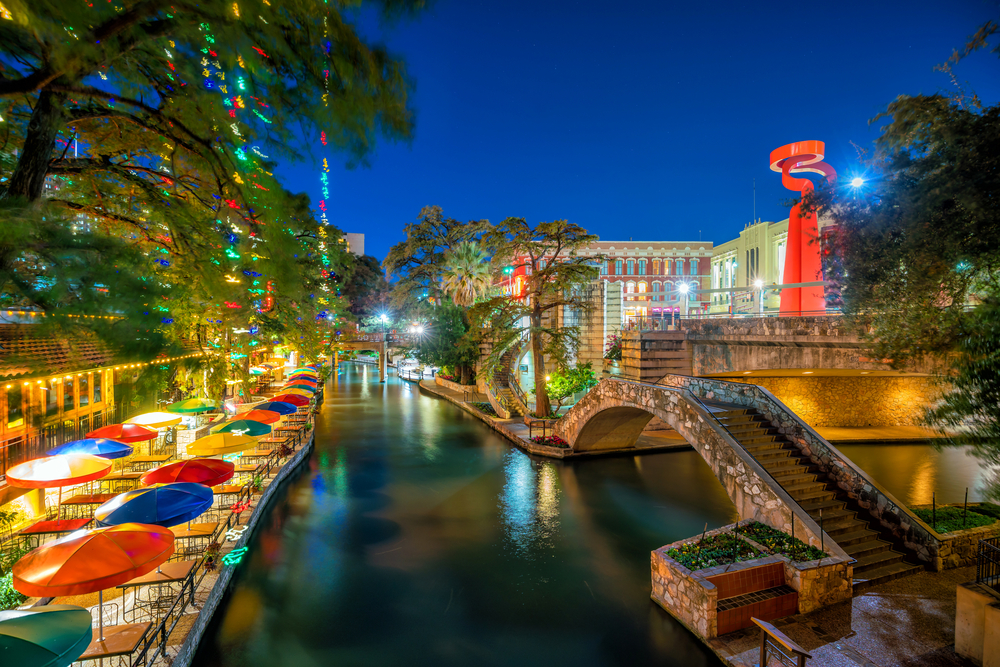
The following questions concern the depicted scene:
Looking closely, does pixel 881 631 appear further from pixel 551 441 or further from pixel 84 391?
pixel 84 391

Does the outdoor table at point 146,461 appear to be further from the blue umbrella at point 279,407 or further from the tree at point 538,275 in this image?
the tree at point 538,275

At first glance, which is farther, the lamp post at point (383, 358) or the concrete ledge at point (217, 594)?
the lamp post at point (383, 358)

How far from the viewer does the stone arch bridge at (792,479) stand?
9.41 m

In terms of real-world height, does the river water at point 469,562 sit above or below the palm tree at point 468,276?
below

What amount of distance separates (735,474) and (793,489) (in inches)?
48.8

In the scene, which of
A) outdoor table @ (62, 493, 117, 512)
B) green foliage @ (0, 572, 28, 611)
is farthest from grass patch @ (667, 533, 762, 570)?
outdoor table @ (62, 493, 117, 512)

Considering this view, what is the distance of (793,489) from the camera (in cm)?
1051

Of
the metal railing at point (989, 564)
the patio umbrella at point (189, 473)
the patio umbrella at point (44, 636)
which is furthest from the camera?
the patio umbrella at point (189, 473)

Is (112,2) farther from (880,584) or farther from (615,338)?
(615,338)

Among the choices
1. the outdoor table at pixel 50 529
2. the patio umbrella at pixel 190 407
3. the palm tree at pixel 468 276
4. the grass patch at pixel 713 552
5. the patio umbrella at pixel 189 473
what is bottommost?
the grass patch at pixel 713 552

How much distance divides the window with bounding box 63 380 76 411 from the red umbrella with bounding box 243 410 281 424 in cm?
455

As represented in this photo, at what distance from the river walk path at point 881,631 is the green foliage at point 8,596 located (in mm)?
11353

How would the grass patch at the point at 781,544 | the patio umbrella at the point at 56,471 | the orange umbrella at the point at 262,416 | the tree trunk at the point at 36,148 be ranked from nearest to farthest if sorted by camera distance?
the tree trunk at the point at 36,148
the grass patch at the point at 781,544
the patio umbrella at the point at 56,471
the orange umbrella at the point at 262,416

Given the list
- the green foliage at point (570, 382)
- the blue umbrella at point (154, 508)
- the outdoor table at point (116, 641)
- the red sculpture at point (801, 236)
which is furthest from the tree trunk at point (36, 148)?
the red sculpture at point (801, 236)
